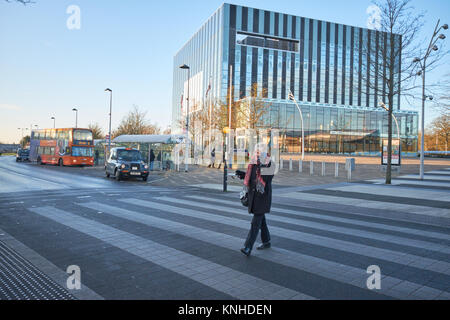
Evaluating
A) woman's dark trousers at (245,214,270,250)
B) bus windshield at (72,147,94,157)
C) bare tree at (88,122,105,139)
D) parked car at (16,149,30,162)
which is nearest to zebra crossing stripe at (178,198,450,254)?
woman's dark trousers at (245,214,270,250)

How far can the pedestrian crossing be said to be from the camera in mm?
4355

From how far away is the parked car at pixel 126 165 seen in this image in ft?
65.3

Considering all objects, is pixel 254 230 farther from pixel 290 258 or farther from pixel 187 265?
pixel 187 265

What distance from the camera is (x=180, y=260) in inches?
211

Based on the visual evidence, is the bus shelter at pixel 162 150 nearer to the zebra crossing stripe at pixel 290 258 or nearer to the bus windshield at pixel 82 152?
the bus windshield at pixel 82 152

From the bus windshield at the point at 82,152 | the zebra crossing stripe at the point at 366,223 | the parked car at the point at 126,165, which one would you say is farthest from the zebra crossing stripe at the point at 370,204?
the bus windshield at the point at 82,152

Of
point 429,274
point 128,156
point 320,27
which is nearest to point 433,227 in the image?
point 429,274

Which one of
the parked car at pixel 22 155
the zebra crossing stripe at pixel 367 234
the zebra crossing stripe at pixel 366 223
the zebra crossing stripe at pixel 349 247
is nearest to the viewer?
the zebra crossing stripe at pixel 349 247

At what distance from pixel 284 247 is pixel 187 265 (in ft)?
6.47

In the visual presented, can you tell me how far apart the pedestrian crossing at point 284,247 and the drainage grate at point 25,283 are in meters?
1.43

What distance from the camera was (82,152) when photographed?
31984mm


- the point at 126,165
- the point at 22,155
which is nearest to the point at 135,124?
the point at 22,155
